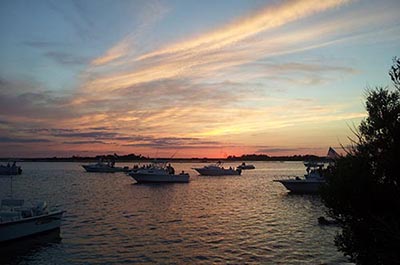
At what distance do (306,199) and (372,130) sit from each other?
36.9 m

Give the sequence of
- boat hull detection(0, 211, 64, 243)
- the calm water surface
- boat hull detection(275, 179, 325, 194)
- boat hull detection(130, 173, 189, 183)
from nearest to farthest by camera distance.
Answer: the calm water surface < boat hull detection(0, 211, 64, 243) < boat hull detection(275, 179, 325, 194) < boat hull detection(130, 173, 189, 183)

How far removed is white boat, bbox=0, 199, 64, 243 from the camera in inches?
850

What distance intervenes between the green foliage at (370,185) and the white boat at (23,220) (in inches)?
681

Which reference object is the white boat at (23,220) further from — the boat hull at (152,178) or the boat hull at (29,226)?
the boat hull at (152,178)

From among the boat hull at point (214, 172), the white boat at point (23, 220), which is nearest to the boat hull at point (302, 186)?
the white boat at point (23, 220)

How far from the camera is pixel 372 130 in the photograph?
10.7 metres

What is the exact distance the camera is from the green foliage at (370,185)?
995cm

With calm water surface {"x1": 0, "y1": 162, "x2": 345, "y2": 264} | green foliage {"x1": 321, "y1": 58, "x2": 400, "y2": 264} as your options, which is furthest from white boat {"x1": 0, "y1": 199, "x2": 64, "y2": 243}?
green foliage {"x1": 321, "y1": 58, "x2": 400, "y2": 264}

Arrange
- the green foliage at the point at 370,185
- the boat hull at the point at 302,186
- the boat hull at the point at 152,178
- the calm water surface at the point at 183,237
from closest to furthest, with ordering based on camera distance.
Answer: the green foliage at the point at 370,185 < the calm water surface at the point at 183,237 < the boat hull at the point at 302,186 < the boat hull at the point at 152,178

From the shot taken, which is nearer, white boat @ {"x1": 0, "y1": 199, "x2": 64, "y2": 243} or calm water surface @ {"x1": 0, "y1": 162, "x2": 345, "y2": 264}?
calm water surface @ {"x1": 0, "y1": 162, "x2": 345, "y2": 264}

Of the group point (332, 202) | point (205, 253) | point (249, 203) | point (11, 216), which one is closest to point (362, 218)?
point (332, 202)

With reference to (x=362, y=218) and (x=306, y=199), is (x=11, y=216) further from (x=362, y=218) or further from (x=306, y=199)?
(x=306, y=199)

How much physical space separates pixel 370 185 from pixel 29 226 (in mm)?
19096

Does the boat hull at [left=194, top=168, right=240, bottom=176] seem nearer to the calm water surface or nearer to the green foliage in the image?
the calm water surface
